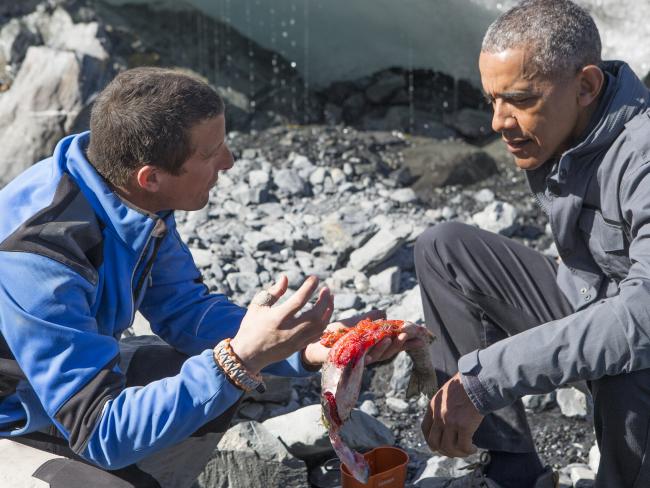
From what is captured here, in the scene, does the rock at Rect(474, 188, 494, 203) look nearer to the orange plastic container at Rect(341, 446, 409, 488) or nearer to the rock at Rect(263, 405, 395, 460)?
the rock at Rect(263, 405, 395, 460)

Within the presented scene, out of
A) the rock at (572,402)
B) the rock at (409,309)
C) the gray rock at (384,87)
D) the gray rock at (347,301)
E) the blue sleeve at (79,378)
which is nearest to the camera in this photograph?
the blue sleeve at (79,378)

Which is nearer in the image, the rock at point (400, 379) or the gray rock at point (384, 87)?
the rock at point (400, 379)

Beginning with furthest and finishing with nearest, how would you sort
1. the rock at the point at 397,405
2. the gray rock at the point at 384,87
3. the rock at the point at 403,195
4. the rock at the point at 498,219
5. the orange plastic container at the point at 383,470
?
the gray rock at the point at 384,87
the rock at the point at 403,195
the rock at the point at 498,219
the rock at the point at 397,405
the orange plastic container at the point at 383,470

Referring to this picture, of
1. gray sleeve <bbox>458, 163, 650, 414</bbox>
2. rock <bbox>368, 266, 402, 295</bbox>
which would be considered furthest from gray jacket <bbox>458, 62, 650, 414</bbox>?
rock <bbox>368, 266, 402, 295</bbox>

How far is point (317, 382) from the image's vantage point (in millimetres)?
4484

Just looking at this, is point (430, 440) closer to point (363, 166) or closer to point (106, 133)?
point (106, 133)

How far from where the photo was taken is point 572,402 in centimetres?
426

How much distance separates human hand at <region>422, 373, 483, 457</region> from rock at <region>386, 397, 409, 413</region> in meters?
1.21

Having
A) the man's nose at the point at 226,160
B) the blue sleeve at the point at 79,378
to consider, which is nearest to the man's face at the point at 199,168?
the man's nose at the point at 226,160

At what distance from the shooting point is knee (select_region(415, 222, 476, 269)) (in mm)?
3562

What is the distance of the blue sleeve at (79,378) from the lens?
8.36 feet

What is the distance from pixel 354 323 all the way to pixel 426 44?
22.6 feet

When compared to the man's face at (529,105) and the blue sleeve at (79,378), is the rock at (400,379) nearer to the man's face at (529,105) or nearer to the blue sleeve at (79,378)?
the man's face at (529,105)

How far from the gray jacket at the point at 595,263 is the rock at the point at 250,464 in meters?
0.90
